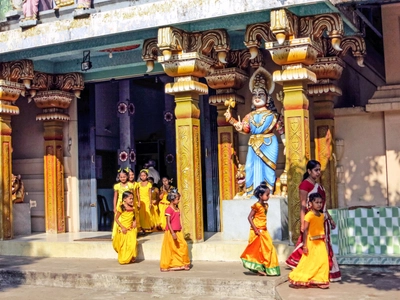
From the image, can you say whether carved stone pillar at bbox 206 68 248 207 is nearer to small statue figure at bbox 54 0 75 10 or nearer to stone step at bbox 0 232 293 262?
stone step at bbox 0 232 293 262

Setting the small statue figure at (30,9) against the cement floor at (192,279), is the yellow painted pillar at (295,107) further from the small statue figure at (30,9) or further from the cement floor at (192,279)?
the small statue figure at (30,9)

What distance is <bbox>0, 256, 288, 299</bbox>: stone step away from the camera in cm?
759

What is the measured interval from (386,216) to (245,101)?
3.73 metres

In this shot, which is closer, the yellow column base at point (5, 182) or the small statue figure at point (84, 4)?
the small statue figure at point (84, 4)

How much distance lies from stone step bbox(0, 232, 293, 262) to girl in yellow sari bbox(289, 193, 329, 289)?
55.0 inches

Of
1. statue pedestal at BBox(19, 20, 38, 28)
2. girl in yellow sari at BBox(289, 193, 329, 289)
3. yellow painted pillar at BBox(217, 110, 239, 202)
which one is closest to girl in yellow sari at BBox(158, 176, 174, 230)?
yellow painted pillar at BBox(217, 110, 239, 202)

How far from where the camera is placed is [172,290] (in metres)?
7.96

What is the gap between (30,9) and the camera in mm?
10273

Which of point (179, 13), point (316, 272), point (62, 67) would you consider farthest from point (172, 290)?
point (62, 67)

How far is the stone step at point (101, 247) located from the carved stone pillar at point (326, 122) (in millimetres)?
1952

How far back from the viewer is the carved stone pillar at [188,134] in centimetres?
919

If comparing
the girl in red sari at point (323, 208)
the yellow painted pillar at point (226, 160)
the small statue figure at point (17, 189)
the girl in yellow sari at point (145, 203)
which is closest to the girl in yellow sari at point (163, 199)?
the girl in yellow sari at point (145, 203)

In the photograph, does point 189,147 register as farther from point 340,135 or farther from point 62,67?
point 62,67

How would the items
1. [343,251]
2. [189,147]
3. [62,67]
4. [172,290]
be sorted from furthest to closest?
[62,67] < [189,147] < [343,251] < [172,290]
